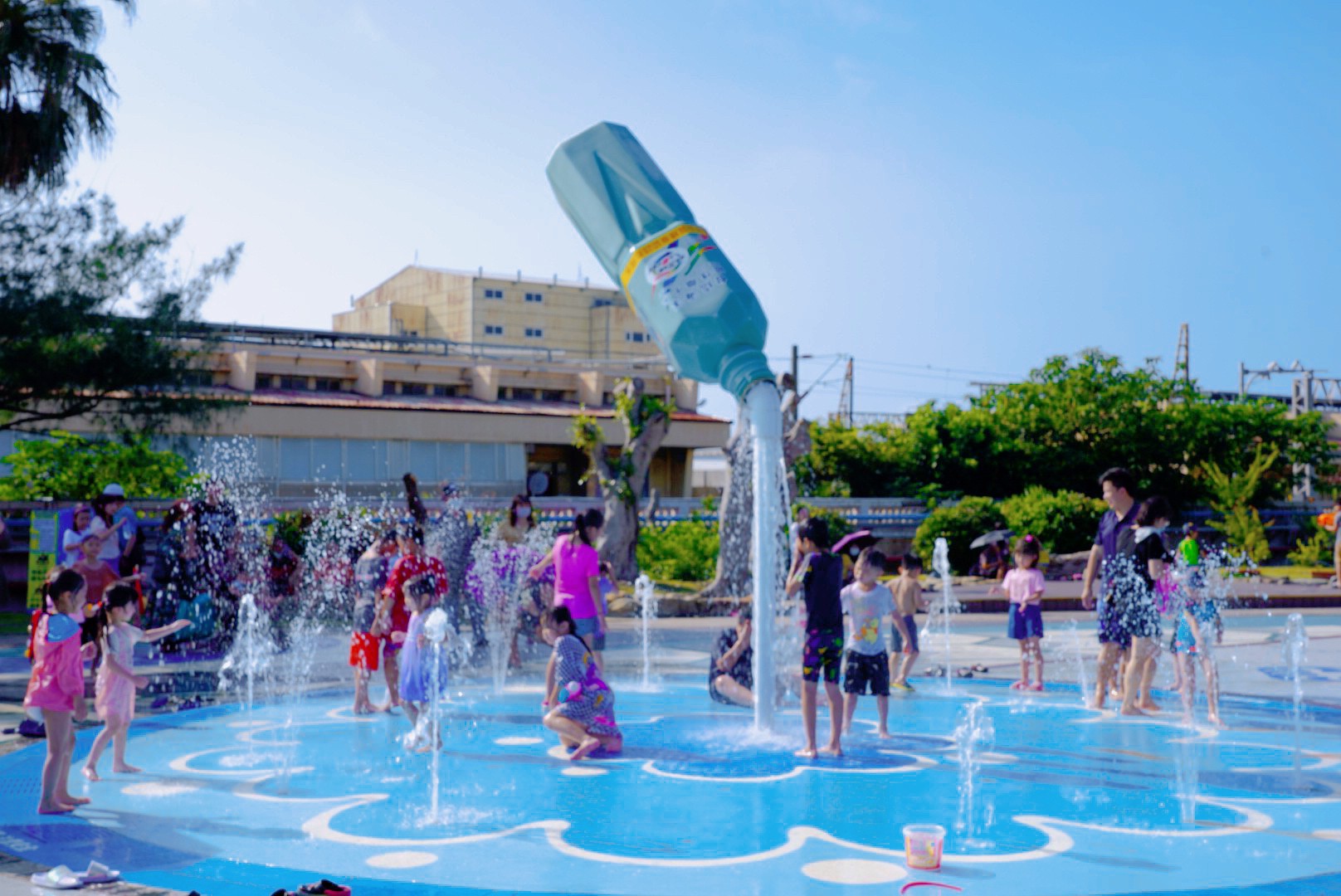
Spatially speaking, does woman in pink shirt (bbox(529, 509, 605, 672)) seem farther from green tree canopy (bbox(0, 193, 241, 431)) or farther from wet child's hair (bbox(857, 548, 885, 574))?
green tree canopy (bbox(0, 193, 241, 431))

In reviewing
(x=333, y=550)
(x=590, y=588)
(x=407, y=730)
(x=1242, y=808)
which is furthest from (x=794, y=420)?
(x=1242, y=808)

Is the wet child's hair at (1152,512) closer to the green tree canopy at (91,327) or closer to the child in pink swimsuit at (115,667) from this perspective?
the child in pink swimsuit at (115,667)

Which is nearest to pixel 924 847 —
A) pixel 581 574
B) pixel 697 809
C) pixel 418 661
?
pixel 697 809

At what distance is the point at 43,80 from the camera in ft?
55.8

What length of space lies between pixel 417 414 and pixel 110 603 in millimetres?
33679

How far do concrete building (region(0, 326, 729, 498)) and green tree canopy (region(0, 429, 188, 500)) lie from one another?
13.5m

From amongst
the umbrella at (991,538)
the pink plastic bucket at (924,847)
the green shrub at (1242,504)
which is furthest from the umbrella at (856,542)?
the green shrub at (1242,504)

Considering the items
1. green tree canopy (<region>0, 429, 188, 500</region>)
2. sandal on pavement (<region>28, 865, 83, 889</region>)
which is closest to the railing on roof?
green tree canopy (<region>0, 429, 188, 500</region>)

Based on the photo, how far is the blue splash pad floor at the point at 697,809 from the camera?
594 cm

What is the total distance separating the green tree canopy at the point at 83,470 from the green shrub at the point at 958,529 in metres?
13.6

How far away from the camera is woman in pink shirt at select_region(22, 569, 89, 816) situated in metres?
6.70

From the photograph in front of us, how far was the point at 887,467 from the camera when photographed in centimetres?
3092

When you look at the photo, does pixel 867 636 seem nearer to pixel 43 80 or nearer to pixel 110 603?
pixel 110 603

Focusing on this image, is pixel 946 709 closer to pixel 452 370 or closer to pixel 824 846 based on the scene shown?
pixel 824 846
